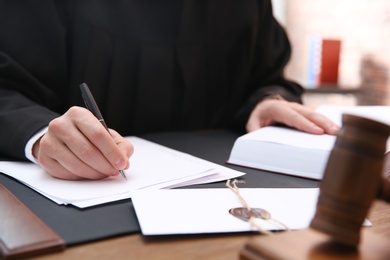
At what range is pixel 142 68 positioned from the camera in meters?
1.50

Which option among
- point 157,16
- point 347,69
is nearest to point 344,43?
point 347,69

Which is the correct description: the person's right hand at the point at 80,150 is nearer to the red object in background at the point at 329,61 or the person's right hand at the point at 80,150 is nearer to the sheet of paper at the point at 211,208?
the sheet of paper at the point at 211,208

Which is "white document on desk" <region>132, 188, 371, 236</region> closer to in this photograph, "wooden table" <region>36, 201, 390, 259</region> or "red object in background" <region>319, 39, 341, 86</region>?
"wooden table" <region>36, 201, 390, 259</region>

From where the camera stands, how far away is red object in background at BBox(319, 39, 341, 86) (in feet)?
13.9

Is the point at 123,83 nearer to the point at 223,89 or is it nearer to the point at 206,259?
the point at 223,89

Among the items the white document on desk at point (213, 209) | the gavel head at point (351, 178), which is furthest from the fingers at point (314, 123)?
the gavel head at point (351, 178)

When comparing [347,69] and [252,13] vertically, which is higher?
[252,13]

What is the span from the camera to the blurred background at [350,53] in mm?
4133

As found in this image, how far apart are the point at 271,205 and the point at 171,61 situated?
2.87 ft

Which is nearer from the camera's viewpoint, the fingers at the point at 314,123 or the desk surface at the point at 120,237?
the desk surface at the point at 120,237

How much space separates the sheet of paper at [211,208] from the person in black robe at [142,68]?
0.20m

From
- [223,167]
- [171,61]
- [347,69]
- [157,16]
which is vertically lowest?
[347,69]

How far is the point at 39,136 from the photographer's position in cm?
101

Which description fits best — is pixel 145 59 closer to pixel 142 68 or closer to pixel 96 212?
pixel 142 68
